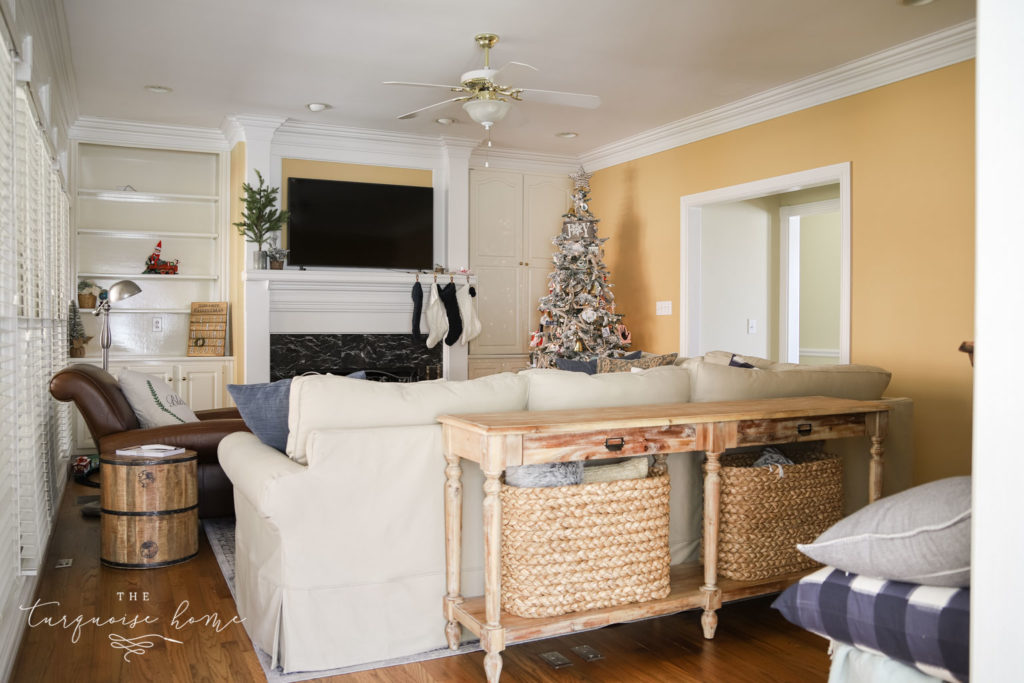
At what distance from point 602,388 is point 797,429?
0.69 m

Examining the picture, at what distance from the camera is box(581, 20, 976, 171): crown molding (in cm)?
451

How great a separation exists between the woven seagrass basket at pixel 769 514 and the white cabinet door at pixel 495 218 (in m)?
4.97

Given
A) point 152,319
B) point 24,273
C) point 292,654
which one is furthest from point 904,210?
point 152,319

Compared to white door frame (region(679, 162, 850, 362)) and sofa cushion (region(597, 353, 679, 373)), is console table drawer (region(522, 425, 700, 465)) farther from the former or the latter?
white door frame (region(679, 162, 850, 362))

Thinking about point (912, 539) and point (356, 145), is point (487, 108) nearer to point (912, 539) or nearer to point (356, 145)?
point (356, 145)

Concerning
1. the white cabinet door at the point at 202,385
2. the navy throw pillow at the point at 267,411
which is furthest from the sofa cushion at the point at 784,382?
the white cabinet door at the point at 202,385

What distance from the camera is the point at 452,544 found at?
8.08 ft

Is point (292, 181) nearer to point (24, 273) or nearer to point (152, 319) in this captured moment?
point (152, 319)

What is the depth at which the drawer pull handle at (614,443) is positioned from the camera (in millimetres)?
2387

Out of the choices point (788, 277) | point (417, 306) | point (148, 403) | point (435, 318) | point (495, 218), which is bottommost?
point (148, 403)

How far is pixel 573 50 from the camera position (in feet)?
15.8

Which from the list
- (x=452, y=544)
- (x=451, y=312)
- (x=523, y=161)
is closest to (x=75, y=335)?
(x=451, y=312)

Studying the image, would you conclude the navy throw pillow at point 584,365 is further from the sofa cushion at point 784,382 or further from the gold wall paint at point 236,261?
the gold wall paint at point 236,261

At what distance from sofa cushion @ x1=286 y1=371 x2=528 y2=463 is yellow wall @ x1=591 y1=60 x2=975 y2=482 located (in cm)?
320
